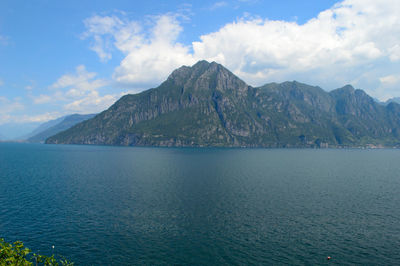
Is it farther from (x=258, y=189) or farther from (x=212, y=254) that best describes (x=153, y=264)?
(x=258, y=189)

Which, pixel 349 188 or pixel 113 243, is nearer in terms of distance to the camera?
pixel 113 243

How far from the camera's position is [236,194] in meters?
94.6

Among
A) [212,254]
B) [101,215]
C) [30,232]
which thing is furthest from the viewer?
[101,215]

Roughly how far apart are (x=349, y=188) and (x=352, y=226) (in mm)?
52602

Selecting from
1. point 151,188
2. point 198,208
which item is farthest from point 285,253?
point 151,188

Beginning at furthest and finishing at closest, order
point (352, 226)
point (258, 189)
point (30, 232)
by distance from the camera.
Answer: point (258, 189)
point (352, 226)
point (30, 232)

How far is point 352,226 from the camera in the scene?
61.9m

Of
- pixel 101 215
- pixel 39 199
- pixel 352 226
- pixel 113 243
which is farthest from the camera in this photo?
pixel 39 199

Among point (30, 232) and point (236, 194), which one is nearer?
point (30, 232)

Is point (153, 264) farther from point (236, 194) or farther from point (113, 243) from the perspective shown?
point (236, 194)

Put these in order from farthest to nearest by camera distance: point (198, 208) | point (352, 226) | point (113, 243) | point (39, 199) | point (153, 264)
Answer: point (39, 199)
point (198, 208)
point (352, 226)
point (113, 243)
point (153, 264)

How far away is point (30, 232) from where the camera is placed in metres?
56.6

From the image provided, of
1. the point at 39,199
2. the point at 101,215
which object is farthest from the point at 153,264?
the point at 39,199

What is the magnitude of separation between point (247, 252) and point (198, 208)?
2900cm
